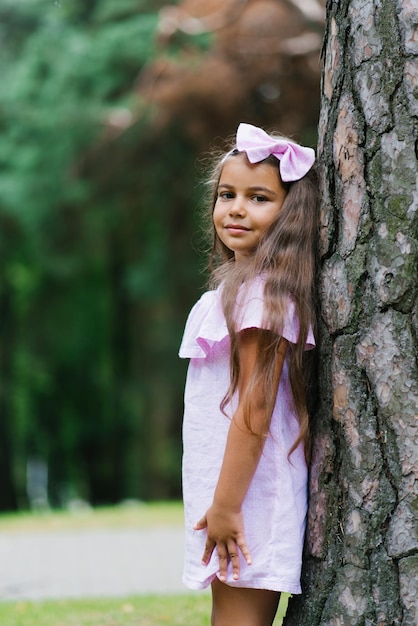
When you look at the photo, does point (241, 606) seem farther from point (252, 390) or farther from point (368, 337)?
point (368, 337)

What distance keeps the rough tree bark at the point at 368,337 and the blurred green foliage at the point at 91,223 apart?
Result: 8.90 metres

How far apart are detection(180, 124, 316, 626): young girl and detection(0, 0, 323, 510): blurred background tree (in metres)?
4.59

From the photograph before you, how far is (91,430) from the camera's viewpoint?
2252cm

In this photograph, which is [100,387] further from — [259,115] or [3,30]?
[259,115]

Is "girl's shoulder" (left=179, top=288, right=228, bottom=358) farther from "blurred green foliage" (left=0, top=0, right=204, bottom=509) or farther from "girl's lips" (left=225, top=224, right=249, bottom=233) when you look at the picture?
"blurred green foliage" (left=0, top=0, right=204, bottom=509)

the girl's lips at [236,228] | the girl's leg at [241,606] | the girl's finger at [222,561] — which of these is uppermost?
the girl's lips at [236,228]

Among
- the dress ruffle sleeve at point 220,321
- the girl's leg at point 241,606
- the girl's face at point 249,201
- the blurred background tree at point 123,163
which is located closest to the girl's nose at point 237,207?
the girl's face at point 249,201

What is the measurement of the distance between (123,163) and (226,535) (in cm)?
979

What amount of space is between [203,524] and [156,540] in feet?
14.7

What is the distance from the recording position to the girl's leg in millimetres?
2664

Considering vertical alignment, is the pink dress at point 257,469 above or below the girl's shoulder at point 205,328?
below

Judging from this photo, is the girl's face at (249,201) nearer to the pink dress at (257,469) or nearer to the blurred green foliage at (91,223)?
the pink dress at (257,469)

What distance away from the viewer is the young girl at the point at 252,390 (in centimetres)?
253

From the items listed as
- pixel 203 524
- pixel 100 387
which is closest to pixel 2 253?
pixel 100 387
